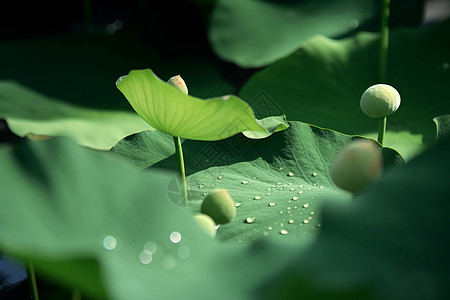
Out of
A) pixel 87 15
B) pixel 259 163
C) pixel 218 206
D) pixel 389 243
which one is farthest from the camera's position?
pixel 87 15

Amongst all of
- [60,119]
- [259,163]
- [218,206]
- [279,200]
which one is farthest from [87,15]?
[218,206]

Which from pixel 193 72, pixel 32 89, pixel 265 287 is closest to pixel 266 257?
pixel 265 287

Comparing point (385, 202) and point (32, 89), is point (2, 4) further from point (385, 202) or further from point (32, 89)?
point (385, 202)

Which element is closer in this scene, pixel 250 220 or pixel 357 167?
pixel 357 167

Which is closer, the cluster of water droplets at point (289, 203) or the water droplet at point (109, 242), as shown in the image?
A: the water droplet at point (109, 242)

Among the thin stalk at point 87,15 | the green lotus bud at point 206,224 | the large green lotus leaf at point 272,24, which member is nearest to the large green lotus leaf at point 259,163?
the green lotus bud at point 206,224

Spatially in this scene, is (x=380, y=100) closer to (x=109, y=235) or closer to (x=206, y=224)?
(x=206, y=224)

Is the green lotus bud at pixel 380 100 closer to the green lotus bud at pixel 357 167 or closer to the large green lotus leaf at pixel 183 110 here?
the large green lotus leaf at pixel 183 110

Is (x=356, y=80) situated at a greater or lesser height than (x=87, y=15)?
lesser
